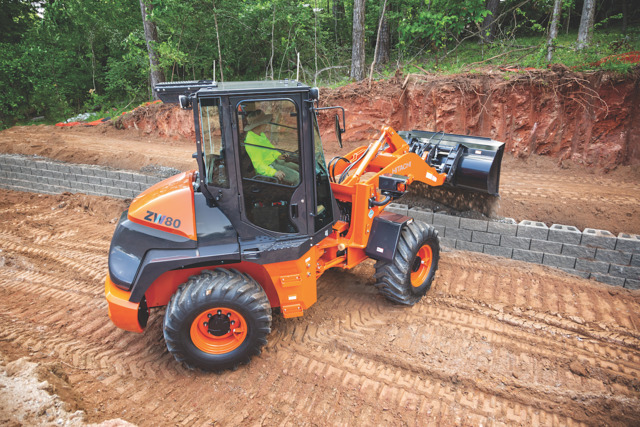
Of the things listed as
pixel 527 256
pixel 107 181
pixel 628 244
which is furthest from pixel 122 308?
pixel 107 181

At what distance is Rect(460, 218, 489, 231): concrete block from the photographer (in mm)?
5383

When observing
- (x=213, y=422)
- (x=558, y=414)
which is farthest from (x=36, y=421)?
(x=558, y=414)

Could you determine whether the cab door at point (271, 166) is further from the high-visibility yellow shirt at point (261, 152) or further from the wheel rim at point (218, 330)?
the wheel rim at point (218, 330)

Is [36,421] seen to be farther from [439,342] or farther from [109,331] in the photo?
[439,342]

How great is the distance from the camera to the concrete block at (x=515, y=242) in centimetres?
517

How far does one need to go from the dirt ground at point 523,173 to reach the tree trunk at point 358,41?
2436 millimetres

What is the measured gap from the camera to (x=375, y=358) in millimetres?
3635

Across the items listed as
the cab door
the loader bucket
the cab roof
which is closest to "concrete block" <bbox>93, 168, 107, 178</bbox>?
the cab roof

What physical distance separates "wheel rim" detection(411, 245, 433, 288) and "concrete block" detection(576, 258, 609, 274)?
1985mm

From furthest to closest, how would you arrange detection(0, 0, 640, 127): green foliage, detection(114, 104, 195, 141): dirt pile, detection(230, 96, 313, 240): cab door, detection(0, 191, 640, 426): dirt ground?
detection(114, 104, 195, 141): dirt pile → detection(0, 0, 640, 127): green foliage → detection(230, 96, 313, 240): cab door → detection(0, 191, 640, 426): dirt ground

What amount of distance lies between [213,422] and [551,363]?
3.02 metres

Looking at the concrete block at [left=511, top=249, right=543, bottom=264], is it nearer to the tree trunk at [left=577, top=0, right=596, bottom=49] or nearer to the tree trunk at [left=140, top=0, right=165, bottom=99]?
the tree trunk at [left=577, top=0, right=596, bottom=49]

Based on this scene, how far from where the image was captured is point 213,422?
3031 mm

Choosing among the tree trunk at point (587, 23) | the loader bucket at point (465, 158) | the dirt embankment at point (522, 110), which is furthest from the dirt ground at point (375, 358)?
the tree trunk at point (587, 23)
